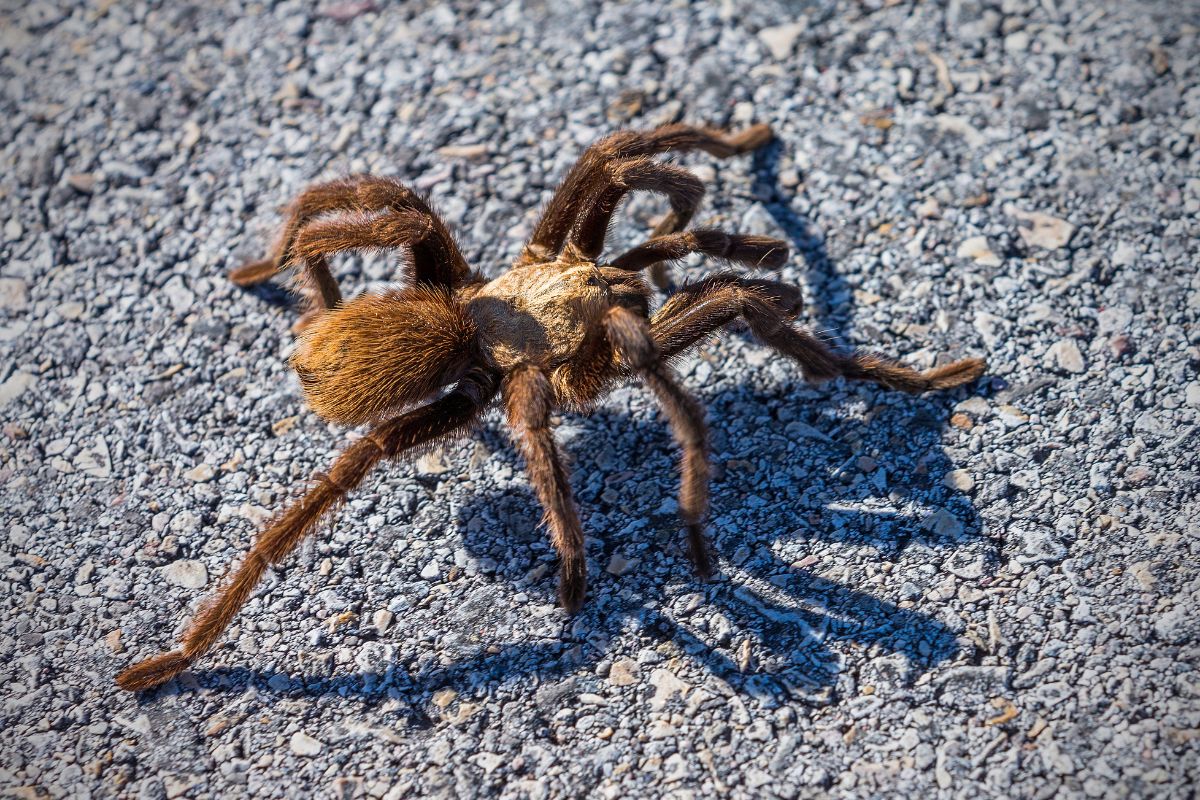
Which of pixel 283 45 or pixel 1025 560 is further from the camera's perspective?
pixel 283 45

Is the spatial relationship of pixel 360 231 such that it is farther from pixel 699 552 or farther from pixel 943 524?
pixel 943 524

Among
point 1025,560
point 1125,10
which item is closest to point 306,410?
point 1025,560

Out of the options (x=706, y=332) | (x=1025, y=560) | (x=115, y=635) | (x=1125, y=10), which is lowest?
(x=1025, y=560)

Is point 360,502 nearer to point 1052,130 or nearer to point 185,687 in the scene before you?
point 185,687

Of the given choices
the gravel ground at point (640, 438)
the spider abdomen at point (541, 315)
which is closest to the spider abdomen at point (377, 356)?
the spider abdomen at point (541, 315)

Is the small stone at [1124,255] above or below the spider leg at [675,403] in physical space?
below

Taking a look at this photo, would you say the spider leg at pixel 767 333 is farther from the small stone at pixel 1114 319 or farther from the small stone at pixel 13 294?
the small stone at pixel 13 294
